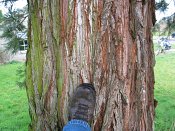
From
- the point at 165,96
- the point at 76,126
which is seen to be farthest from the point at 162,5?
the point at 76,126

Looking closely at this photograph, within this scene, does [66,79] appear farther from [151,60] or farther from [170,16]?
[170,16]

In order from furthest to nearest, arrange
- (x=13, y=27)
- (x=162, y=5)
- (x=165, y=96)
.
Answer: (x=165, y=96) → (x=162, y=5) → (x=13, y=27)

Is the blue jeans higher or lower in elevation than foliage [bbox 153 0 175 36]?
lower

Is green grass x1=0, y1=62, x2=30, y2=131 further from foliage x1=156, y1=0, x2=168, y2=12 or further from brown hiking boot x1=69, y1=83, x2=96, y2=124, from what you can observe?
brown hiking boot x1=69, y1=83, x2=96, y2=124

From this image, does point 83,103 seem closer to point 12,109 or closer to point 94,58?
point 94,58

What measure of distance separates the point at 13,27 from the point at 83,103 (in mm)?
2514

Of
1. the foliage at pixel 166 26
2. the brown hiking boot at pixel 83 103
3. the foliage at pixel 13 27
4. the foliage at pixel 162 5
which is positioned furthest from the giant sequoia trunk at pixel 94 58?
the foliage at pixel 166 26

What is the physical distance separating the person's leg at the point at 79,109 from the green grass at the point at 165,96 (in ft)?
3.19

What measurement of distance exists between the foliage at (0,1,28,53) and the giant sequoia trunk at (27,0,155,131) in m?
2.37

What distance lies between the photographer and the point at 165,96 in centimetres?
713

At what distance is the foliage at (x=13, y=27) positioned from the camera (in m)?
3.91

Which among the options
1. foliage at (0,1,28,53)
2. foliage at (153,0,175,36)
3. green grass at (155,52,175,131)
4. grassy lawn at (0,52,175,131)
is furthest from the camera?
foliage at (153,0,175,36)

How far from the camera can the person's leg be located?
1572 mm

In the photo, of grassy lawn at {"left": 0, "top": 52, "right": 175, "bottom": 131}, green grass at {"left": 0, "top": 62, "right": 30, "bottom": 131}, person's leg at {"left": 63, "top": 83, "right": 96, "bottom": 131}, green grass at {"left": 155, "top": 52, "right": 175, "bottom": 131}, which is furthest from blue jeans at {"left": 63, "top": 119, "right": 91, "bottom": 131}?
green grass at {"left": 0, "top": 62, "right": 30, "bottom": 131}
